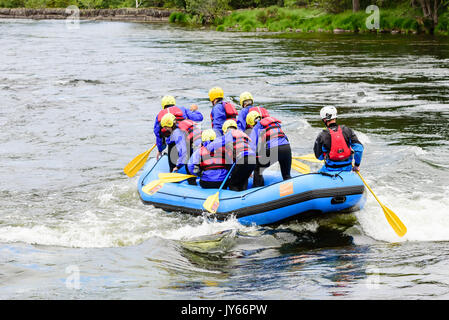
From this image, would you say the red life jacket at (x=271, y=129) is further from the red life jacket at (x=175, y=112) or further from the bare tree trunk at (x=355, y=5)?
the bare tree trunk at (x=355, y=5)

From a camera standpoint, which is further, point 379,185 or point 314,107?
point 314,107

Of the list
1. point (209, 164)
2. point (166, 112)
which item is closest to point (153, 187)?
point (209, 164)

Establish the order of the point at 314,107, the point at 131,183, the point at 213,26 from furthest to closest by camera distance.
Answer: the point at 213,26 → the point at 314,107 → the point at 131,183

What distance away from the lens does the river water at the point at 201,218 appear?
5773 mm

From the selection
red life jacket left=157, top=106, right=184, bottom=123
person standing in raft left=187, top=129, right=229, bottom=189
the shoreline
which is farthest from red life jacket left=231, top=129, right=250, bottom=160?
the shoreline

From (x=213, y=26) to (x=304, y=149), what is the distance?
33.9 meters

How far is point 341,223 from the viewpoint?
25.2 feet

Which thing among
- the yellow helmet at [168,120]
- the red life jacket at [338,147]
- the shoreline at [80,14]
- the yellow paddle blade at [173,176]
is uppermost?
the shoreline at [80,14]

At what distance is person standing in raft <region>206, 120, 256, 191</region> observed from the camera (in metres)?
7.81

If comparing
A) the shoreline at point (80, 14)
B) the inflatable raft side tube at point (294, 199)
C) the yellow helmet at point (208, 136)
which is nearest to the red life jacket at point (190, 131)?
the yellow helmet at point (208, 136)

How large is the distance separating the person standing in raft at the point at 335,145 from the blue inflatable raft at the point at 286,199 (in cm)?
20

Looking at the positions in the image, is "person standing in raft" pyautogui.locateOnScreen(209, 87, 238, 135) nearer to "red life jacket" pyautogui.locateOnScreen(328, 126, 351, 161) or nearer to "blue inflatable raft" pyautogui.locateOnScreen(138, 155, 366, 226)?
"blue inflatable raft" pyautogui.locateOnScreen(138, 155, 366, 226)
